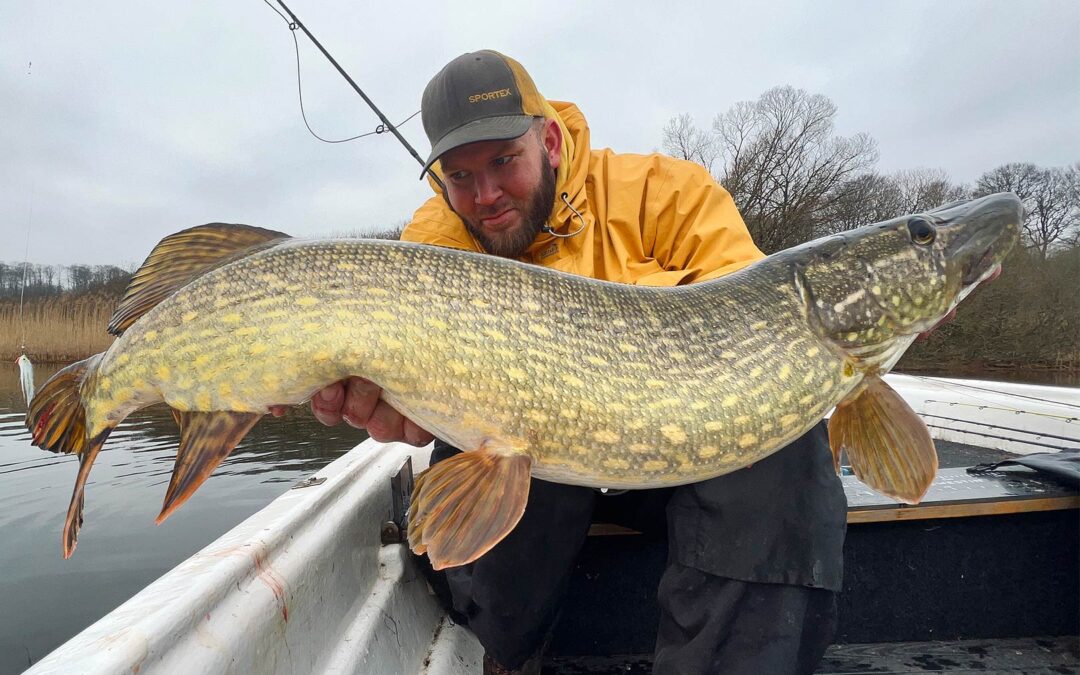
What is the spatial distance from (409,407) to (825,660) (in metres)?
1.40

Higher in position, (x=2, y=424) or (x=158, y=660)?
(x=158, y=660)

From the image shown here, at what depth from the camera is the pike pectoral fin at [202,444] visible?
1.21m

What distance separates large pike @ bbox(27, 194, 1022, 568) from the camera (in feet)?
3.98

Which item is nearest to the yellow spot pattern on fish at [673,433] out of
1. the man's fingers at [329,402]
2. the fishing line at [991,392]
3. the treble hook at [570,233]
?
the man's fingers at [329,402]

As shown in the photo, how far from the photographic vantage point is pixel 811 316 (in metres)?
1.36

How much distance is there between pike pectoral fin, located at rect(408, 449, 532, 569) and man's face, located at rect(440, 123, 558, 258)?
0.93m

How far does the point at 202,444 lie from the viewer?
1236 mm

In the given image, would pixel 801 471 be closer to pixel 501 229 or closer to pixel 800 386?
pixel 800 386

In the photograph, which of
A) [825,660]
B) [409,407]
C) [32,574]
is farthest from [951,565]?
[32,574]

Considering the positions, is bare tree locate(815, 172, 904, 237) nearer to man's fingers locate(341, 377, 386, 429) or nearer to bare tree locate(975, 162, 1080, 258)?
bare tree locate(975, 162, 1080, 258)

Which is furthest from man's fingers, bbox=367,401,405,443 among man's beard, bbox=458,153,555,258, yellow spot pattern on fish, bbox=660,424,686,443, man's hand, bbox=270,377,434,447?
man's beard, bbox=458,153,555,258

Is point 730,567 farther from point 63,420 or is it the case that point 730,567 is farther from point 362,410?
point 63,420

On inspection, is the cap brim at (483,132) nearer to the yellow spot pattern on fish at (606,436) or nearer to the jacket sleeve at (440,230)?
the jacket sleeve at (440,230)

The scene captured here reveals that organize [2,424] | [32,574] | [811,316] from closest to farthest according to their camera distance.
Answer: [811,316], [32,574], [2,424]
